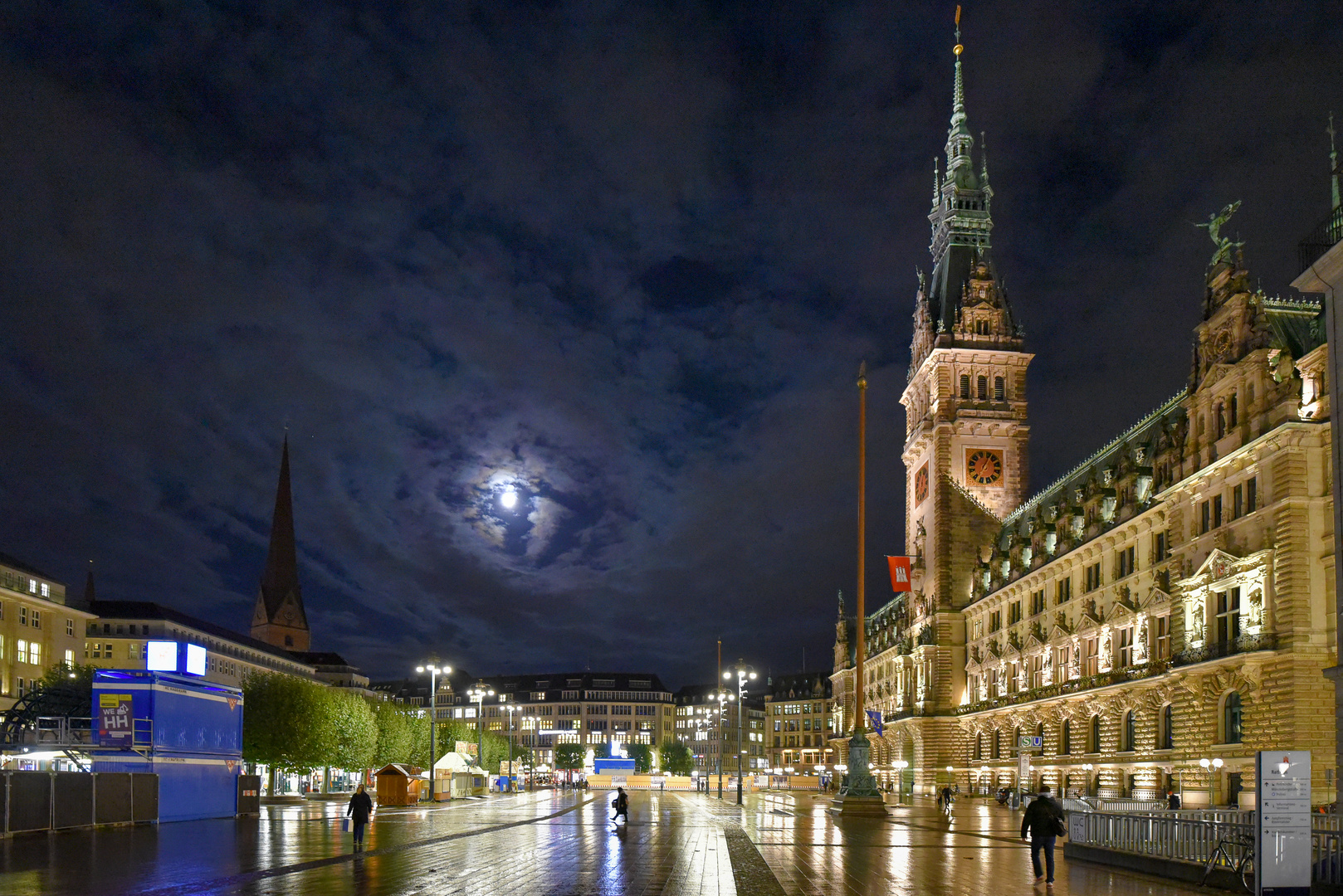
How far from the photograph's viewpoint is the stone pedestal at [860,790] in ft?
193

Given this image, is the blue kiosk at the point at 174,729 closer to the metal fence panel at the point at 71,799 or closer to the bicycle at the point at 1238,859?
the metal fence panel at the point at 71,799

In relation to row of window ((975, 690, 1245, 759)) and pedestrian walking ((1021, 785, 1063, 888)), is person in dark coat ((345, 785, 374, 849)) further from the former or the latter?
row of window ((975, 690, 1245, 759))

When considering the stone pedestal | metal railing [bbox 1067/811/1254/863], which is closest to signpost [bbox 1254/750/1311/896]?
metal railing [bbox 1067/811/1254/863]

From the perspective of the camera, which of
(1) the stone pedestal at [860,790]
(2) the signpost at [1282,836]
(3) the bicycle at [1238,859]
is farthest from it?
(1) the stone pedestal at [860,790]

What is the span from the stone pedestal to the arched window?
16.0 m

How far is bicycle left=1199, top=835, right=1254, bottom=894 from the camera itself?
23.7 meters

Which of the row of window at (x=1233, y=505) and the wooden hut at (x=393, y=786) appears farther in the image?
the wooden hut at (x=393, y=786)

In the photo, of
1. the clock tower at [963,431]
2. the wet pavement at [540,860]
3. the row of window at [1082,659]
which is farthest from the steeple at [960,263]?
the wet pavement at [540,860]

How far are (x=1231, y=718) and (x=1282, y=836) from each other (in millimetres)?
41232

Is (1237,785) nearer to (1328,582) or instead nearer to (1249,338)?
(1328,582)

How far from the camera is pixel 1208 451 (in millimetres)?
61781

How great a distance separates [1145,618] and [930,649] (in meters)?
44.1

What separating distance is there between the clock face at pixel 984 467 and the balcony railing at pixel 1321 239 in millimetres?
88413

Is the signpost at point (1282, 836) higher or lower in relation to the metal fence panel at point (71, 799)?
higher
